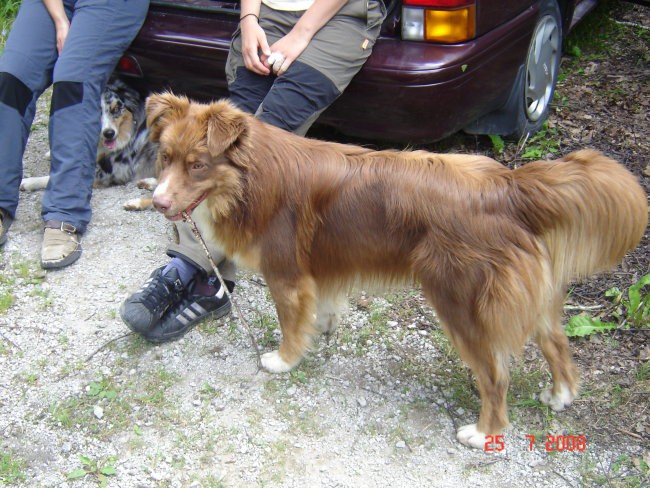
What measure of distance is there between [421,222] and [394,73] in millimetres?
1370

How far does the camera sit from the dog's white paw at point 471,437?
2746 mm

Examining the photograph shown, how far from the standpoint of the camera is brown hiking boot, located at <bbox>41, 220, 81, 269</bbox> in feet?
12.7

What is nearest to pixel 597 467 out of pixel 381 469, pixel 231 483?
pixel 381 469

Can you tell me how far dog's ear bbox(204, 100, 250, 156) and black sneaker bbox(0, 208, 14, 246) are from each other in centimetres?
216

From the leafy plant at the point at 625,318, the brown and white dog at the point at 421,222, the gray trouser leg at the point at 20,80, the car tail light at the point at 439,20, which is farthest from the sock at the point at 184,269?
the leafy plant at the point at 625,318

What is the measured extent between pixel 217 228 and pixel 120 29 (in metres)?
1.94

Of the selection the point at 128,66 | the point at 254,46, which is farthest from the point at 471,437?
the point at 128,66

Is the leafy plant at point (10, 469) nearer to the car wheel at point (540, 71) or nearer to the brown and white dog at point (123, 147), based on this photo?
the brown and white dog at point (123, 147)

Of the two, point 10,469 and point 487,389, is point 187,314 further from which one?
point 487,389

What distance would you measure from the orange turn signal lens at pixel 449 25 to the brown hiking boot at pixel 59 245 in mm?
2472

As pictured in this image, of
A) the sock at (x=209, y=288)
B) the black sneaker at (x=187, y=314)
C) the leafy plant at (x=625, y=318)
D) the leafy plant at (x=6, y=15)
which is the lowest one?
the black sneaker at (x=187, y=314)

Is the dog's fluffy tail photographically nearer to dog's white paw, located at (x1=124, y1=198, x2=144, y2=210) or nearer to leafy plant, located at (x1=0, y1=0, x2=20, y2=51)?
dog's white paw, located at (x1=124, y1=198, x2=144, y2=210)

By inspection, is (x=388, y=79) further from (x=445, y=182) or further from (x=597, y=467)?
(x=597, y=467)

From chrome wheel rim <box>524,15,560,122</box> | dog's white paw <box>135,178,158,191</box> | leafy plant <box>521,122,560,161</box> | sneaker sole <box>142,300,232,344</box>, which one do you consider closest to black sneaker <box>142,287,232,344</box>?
sneaker sole <box>142,300,232,344</box>
